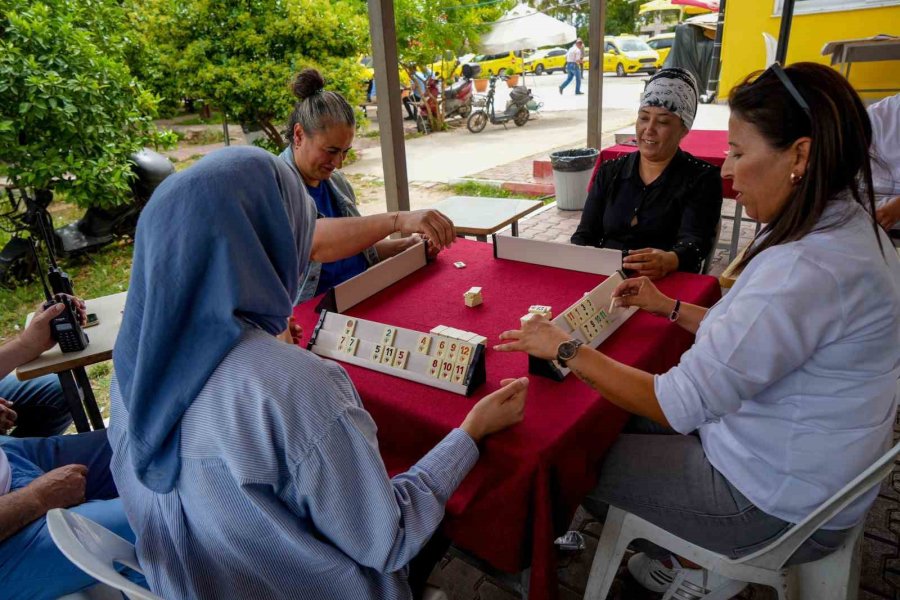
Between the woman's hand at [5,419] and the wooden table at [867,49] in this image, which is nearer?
the woman's hand at [5,419]

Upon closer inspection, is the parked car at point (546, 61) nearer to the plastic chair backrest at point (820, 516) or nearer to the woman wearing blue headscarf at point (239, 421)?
the plastic chair backrest at point (820, 516)

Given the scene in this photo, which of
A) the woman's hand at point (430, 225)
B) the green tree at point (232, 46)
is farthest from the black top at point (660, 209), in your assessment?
the green tree at point (232, 46)

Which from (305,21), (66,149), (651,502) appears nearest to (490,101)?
(305,21)

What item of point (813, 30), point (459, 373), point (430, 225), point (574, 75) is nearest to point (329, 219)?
point (430, 225)

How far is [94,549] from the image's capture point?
43.4 inches

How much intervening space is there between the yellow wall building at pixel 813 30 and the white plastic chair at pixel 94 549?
31.7 feet

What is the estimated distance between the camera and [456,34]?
12.4 m

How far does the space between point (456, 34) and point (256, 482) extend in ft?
42.6

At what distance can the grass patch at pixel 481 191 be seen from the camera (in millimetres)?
7496

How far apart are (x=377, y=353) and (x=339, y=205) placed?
1205mm

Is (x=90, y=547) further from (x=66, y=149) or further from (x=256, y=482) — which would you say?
(x=66, y=149)

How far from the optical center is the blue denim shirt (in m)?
2.33

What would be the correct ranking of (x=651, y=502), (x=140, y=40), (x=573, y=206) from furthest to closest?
1. (x=573, y=206)
2. (x=140, y=40)
3. (x=651, y=502)

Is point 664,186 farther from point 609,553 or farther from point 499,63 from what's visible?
point 499,63
